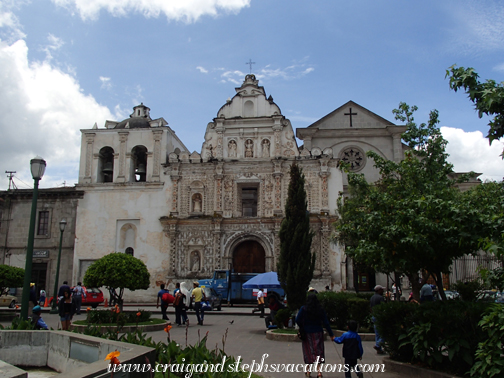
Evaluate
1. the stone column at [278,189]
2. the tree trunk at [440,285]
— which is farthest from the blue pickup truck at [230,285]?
the tree trunk at [440,285]

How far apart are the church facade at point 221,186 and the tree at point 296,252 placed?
12.4m

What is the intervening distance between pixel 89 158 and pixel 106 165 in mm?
1305

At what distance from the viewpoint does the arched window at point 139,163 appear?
30.5 m

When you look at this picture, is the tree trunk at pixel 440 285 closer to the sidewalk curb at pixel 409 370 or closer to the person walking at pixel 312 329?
the sidewalk curb at pixel 409 370

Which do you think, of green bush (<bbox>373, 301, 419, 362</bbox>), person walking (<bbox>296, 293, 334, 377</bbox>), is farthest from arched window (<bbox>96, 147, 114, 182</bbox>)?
green bush (<bbox>373, 301, 419, 362</bbox>)

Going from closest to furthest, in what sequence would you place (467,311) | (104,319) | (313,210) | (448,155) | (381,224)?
(467,311), (381,224), (104,319), (448,155), (313,210)

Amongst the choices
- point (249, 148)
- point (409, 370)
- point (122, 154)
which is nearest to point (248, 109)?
point (249, 148)

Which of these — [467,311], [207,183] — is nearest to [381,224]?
[467,311]

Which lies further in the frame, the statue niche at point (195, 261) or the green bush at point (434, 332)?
the statue niche at point (195, 261)

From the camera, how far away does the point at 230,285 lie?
85.2ft

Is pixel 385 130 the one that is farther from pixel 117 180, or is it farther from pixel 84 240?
pixel 84 240

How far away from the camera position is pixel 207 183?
2909cm

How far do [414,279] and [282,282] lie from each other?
4.32 m

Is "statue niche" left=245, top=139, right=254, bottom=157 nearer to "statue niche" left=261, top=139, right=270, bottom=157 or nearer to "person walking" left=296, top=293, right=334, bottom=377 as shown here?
"statue niche" left=261, top=139, right=270, bottom=157
